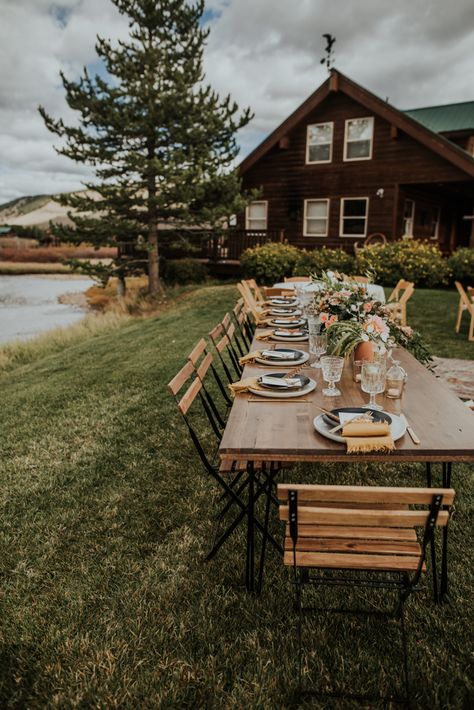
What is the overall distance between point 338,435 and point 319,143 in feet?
57.7

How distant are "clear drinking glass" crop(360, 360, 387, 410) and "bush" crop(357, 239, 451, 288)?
10.7m

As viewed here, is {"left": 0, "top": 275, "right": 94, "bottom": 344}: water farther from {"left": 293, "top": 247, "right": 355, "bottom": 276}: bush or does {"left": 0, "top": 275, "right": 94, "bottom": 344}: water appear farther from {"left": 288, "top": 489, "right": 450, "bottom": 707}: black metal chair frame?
{"left": 288, "top": 489, "right": 450, "bottom": 707}: black metal chair frame

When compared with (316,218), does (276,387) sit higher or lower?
lower

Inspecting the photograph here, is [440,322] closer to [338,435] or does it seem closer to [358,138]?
[338,435]

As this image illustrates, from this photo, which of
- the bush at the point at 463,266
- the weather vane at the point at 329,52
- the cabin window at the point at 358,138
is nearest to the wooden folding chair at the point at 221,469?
the bush at the point at 463,266

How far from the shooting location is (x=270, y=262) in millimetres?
14617

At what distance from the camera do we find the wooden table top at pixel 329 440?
208 centimetres

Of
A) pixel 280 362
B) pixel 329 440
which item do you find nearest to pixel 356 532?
pixel 329 440

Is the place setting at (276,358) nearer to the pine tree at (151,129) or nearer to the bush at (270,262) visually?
the bush at (270,262)

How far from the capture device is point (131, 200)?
15328 millimetres

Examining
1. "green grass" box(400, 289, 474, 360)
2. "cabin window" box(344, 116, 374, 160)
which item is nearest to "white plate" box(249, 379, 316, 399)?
"green grass" box(400, 289, 474, 360)

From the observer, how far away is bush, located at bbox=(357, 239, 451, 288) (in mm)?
12891

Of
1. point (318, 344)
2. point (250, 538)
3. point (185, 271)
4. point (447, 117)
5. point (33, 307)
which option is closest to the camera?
point (250, 538)

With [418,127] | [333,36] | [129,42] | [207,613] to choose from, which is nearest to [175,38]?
[129,42]
